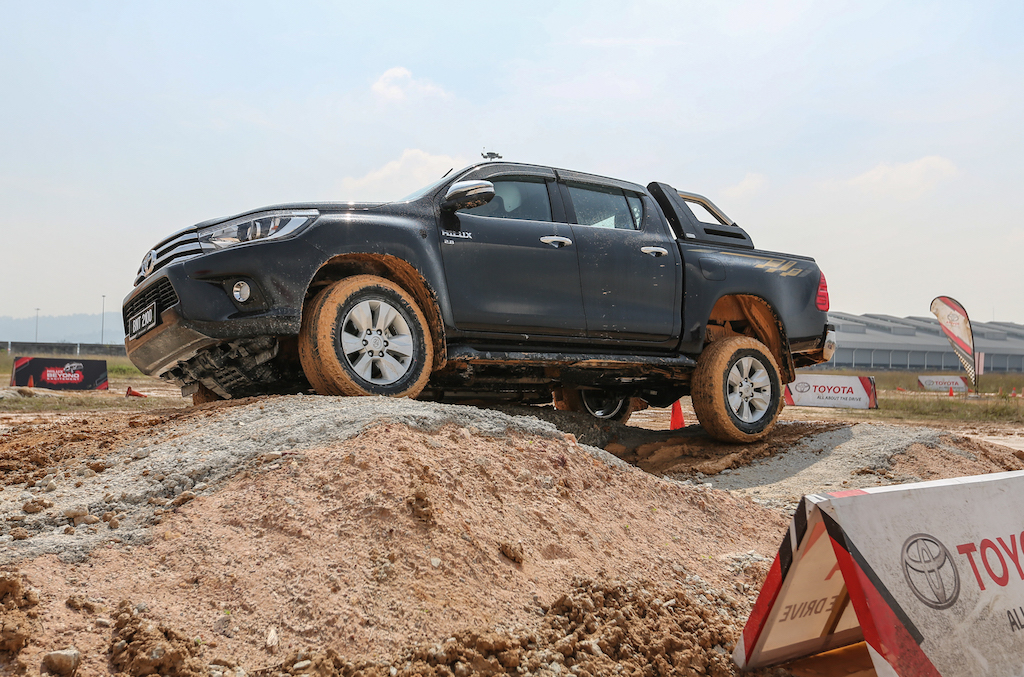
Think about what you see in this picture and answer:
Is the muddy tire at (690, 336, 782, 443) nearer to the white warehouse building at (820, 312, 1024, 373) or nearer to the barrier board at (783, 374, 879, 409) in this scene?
the barrier board at (783, 374, 879, 409)

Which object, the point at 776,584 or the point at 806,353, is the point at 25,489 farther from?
the point at 806,353

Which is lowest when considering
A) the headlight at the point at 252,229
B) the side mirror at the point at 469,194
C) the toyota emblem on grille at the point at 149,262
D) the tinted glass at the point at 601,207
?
the toyota emblem on grille at the point at 149,262

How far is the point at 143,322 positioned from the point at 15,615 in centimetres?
280

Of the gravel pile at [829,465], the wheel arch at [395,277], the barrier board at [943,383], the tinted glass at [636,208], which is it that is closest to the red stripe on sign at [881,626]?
the gravel pile at [829,465]

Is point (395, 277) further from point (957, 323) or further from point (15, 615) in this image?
point (957, 323)

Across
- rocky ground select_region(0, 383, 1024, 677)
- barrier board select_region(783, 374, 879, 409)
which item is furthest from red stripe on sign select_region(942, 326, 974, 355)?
rocky ground select_region(0, 383, 1024, 677)

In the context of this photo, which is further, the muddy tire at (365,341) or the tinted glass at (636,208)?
the tinted glass at (636,208)

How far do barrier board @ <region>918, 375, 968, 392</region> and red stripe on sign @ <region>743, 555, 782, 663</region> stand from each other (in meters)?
25.2

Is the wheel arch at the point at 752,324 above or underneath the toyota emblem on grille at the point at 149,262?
underneath

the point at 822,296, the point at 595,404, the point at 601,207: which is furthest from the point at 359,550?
the point at 822,296

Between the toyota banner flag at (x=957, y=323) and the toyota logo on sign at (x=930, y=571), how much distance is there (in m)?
17.3

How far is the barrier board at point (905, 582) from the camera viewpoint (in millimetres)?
2295

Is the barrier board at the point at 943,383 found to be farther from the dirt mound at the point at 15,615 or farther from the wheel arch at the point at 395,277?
the dirt mound at the point at 15,615

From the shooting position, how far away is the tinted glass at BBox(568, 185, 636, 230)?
5697 millimetres
